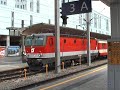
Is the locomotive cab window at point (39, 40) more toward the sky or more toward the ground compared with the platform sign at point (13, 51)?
more toward the sky

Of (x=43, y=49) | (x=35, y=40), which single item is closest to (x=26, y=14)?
(x=35, y=40)

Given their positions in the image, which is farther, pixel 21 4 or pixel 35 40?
pixel 21 4

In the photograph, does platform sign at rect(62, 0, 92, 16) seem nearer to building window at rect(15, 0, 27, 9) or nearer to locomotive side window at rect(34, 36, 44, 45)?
locomotive side window at rect(34, 36, 44, 45)

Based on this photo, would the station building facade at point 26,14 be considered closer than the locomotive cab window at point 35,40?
No

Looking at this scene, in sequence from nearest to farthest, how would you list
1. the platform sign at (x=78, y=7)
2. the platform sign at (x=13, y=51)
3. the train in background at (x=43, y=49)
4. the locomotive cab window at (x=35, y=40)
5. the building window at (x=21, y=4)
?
the platform sign at (x=78, y=7) < the train in background at (x=43, y=49) < the locomotive cab window at (x=35, y=40) < the platform sign at (x=13, y=51) < the building window at (x=21, y=4)

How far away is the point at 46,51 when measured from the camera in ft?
85.5

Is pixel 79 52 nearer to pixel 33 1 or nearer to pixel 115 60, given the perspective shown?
pixel 115 60

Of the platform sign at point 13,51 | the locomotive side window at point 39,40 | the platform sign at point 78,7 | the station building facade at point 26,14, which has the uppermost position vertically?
the station building facade at point 26,14

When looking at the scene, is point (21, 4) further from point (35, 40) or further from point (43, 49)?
point (43, 49)

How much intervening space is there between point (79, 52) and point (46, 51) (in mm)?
8390

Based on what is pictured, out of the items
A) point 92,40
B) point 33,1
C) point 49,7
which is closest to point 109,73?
point 92,40

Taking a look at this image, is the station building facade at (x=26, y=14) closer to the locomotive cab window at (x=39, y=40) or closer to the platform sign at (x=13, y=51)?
the platform sign at (x=13, y=51)

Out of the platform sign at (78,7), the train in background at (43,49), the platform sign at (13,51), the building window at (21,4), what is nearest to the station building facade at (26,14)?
the building window at (21,4)

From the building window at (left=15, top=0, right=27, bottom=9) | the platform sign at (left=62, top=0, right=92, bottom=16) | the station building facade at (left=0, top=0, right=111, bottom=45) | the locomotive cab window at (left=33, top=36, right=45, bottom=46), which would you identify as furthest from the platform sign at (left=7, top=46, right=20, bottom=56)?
the platform sign at (left=62, top=0, right=92, bottom=16)
